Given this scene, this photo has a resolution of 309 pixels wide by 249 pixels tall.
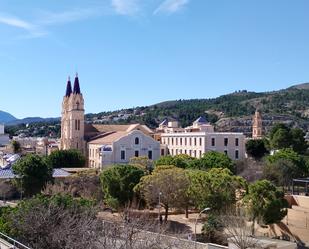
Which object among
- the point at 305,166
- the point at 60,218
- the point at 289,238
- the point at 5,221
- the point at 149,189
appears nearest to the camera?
the point at 60,218

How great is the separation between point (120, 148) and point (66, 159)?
803 cm

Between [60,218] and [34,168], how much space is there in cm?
2444

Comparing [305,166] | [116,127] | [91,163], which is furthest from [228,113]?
[305,166]

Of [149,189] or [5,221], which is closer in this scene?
[5,221]

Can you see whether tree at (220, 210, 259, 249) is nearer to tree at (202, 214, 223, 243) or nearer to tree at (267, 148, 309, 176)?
tree at (202, 214, 223, 243)

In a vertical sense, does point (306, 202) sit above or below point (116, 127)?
below

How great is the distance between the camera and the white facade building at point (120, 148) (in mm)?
68000

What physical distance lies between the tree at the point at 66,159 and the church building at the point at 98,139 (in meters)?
2.90

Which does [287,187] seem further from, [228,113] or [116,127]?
[228,113]

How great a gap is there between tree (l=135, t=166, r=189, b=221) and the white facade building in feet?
97.8

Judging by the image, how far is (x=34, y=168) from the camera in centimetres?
4625

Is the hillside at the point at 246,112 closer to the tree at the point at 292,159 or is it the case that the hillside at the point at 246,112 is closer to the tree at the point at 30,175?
the tree at the point at 292,159

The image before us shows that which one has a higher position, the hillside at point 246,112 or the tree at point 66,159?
the hillside at point 246,112

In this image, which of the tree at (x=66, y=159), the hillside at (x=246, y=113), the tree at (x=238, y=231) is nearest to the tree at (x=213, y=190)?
the tree at (x=238, y=231)
